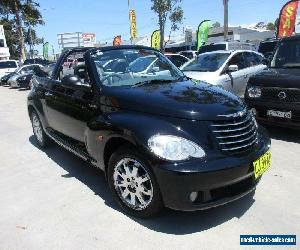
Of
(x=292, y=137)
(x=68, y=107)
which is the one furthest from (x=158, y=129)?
(x=292, y=137)

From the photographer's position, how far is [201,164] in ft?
11.0

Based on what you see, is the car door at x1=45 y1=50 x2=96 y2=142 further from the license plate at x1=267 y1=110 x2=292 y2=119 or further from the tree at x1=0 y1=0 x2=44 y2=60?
the tree at x1=0 y1=0 x2=44 y2=60

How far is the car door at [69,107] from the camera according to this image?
4.60 meters

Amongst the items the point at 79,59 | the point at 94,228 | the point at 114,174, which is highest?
the point at 79,59

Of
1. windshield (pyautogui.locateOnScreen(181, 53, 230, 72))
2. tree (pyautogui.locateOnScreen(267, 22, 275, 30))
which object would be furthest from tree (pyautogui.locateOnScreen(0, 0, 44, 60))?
tree (pyautogui.locateOnScreen(267, 22, 275, 30))

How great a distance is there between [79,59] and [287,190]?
10.5ft

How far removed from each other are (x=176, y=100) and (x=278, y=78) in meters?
3.43

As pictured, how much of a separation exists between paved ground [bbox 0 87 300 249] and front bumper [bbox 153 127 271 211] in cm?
36

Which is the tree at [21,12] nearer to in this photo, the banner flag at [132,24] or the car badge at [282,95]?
the banner flag at [132,24]

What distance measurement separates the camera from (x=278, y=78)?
21.6 ft

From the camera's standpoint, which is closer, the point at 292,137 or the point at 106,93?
the point at 106,93

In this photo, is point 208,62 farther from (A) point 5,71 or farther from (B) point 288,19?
(A) point 5,71

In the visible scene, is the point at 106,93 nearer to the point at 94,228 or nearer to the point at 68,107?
the point at 68,107

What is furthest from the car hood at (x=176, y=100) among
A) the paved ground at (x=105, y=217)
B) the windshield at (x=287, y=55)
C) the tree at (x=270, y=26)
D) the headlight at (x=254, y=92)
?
the tree at (x=270, y=26)
